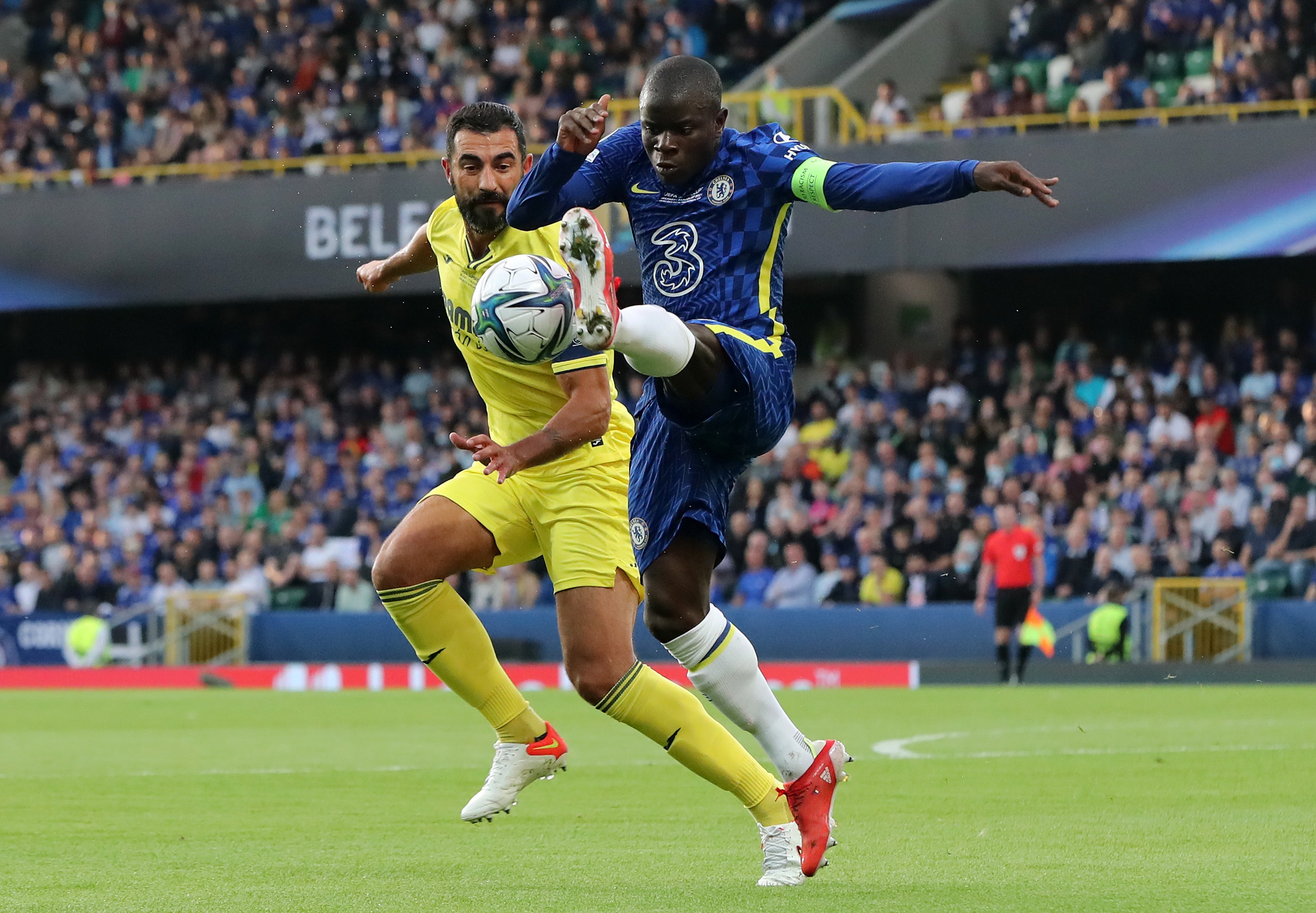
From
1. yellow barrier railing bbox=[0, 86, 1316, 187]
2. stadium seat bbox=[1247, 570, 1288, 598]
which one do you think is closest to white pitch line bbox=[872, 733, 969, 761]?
stadium seat bbox=[1247, 570, 1288, 598]

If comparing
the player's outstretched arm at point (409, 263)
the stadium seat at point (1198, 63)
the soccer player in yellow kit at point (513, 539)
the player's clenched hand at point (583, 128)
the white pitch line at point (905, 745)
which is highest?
the stadium seat at point (1198, 63)

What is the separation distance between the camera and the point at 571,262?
4.96 m

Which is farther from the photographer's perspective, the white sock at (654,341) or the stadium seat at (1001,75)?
the stadium seat at (1001,75)

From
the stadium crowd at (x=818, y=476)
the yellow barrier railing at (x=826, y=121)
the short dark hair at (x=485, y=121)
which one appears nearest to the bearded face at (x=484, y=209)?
the short dark hair at (x=485, y=121)

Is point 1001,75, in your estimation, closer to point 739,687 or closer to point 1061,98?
point 1061,98

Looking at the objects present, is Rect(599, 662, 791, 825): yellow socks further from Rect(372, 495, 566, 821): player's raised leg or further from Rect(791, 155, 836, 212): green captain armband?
Rect(791, 155, 836, 212): green captain armband

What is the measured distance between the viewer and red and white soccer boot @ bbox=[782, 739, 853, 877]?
5.35 m

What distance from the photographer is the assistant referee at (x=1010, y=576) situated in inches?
668

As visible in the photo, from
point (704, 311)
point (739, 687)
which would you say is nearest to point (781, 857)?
point (739, 687)

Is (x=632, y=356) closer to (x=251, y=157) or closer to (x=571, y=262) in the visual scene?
(x=571, y=262)

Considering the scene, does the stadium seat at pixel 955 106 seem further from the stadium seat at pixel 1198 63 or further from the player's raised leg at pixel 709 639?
the player's raised leg at pixel 709 639

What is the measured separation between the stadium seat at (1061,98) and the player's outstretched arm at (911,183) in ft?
52.3

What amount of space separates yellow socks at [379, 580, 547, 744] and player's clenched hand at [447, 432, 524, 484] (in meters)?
1.21

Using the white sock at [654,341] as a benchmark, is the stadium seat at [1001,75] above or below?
above
